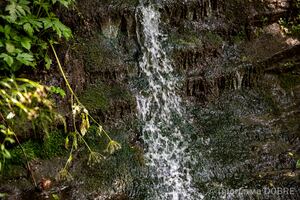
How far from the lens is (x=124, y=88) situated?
4.73 m

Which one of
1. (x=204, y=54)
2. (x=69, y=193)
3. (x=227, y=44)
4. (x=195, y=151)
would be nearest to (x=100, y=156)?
(x=69, y=193)

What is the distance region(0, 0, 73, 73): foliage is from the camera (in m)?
3.64

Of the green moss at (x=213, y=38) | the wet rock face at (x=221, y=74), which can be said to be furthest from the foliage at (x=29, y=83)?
the green moss at (x=213, y=38)

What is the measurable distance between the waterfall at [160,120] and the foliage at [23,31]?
4.27 feet

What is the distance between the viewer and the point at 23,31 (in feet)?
12.9

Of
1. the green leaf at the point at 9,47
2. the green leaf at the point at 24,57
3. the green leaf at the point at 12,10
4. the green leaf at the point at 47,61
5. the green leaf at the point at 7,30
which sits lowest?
the green leaf at the point at 47,61

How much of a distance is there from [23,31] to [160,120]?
194 cm

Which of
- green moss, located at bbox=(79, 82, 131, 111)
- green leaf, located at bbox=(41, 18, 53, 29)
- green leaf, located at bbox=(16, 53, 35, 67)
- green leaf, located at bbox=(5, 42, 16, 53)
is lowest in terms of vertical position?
green moss, located at bbox=(79, 82, 131, 111)

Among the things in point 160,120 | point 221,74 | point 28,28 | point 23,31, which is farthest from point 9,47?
point 221,74

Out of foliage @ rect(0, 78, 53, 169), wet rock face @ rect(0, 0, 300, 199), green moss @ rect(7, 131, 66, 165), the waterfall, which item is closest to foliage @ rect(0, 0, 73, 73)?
foliage @ rect(0, 78, 53, 169)

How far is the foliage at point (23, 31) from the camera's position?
11.9 feet

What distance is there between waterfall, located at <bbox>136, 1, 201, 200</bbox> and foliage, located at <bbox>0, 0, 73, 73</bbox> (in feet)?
4.27

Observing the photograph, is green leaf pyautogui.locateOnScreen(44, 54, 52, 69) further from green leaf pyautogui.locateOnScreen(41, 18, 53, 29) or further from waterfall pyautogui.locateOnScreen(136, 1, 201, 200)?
waterfall pyautogui.locateOnScreen(136, 1, 201, 200)

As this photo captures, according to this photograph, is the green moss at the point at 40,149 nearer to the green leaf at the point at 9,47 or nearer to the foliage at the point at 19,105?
the foliage at the point at 19,105
